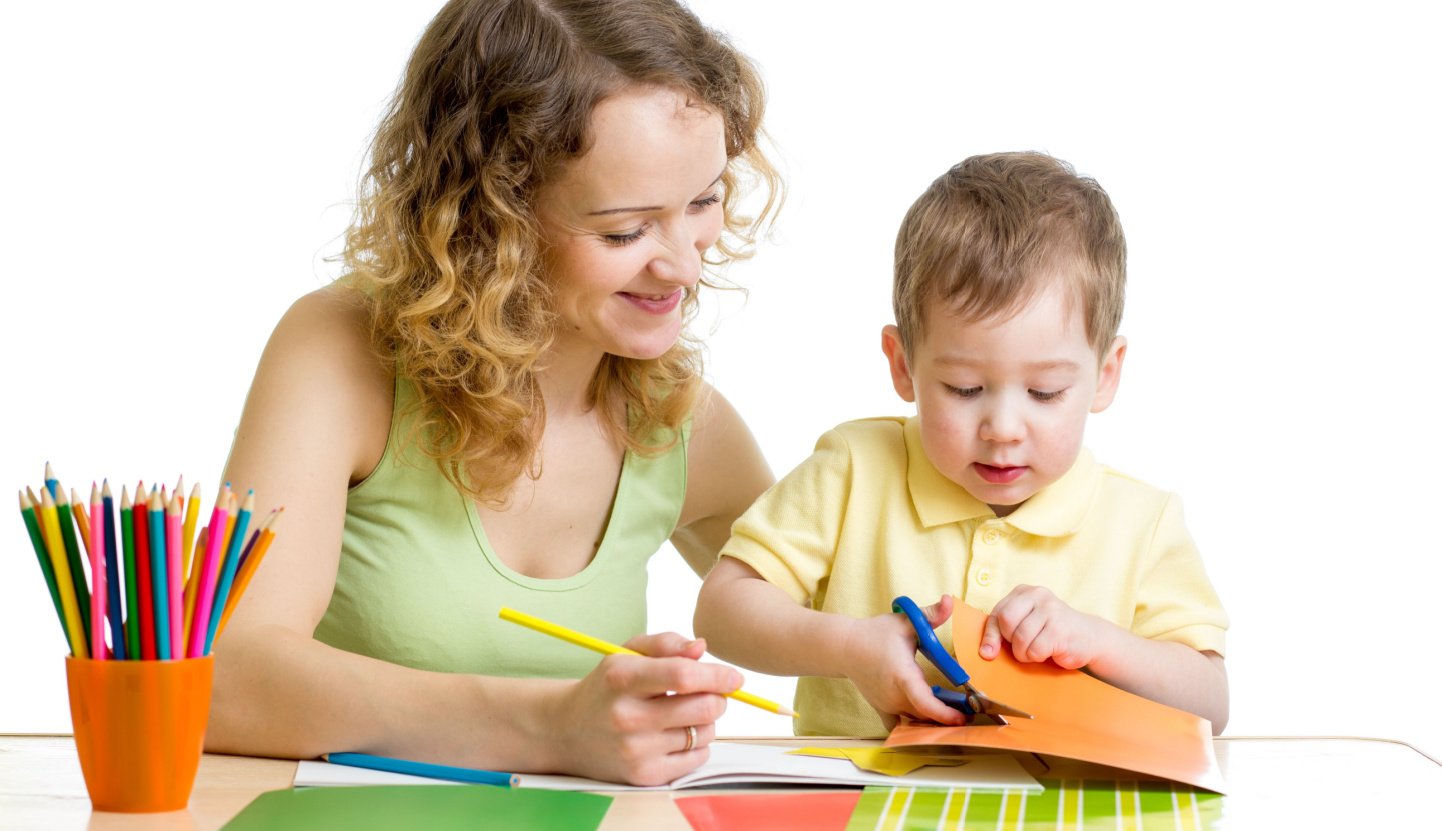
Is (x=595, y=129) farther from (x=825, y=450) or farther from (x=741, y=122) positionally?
(x=825, y=450)

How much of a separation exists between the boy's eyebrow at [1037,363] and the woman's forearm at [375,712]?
1.58 ft

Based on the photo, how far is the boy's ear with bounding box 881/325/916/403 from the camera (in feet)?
4.29

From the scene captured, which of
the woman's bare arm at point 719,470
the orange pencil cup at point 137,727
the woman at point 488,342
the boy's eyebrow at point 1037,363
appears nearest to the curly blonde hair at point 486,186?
the woman at point 488,342

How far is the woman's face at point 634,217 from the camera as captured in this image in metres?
1.21

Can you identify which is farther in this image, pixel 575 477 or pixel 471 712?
pixel 575 477

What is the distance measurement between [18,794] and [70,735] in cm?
19

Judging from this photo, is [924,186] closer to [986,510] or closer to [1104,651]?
[986,510]

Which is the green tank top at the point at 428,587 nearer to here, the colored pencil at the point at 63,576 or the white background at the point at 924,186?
the colored pencil at the point at 63,576

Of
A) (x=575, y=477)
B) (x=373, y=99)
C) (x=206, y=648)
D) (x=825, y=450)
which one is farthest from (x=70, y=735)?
(x=373, y=99)

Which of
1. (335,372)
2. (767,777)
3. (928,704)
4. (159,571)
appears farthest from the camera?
(335,372)

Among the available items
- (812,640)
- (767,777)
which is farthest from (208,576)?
(812,640)

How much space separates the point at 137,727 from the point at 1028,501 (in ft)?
2.74

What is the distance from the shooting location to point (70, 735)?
1.10m

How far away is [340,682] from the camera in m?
1.01
